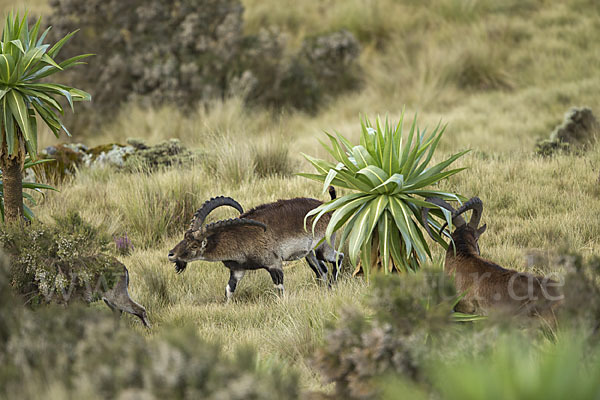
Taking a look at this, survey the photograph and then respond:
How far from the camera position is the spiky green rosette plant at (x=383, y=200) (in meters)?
4.72

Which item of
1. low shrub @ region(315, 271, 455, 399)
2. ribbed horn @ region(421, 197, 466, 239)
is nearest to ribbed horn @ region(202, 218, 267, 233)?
ribbed horn @ region(421, 197, 466, 239)

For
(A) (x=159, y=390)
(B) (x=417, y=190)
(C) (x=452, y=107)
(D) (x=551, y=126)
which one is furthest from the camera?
(C) (x=452, y=107)

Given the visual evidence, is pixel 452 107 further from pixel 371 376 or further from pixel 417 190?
pixel 371 376

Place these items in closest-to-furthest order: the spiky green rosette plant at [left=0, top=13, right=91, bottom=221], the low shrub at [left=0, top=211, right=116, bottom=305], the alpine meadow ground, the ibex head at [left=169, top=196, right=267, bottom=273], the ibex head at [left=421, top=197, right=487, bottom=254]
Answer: the low shrub at [left=0, top=211, right=116, bottom=305] → the ibex head at [left=421, top=197, right=487, bottom=254] → the spiky green rosette plant at [left=0, top=13, right=91, bottom=221] → the ibex head at [left=169, top=196, right=267, bottom=273] → the alpine meadow ground

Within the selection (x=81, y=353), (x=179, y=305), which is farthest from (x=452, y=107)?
(x=81, y=353)

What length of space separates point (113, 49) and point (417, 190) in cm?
1250

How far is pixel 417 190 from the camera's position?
195 inches

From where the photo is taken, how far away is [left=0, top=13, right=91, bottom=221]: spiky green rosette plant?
483 centimetres

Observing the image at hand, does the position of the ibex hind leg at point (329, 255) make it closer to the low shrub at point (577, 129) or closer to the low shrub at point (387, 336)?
the low shrub at point (387, 336)

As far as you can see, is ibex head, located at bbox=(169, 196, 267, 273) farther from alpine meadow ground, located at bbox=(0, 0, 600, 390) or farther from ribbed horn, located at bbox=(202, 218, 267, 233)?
alpine meadow ground, located at bbox=(0, 0, 600, 390)

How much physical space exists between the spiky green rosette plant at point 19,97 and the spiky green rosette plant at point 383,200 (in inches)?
86.8

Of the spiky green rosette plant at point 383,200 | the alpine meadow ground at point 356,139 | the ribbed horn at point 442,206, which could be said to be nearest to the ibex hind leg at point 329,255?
the alpine meadow ground at point 356,139

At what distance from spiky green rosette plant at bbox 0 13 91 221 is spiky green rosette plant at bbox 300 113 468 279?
221cm

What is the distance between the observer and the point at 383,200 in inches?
189
